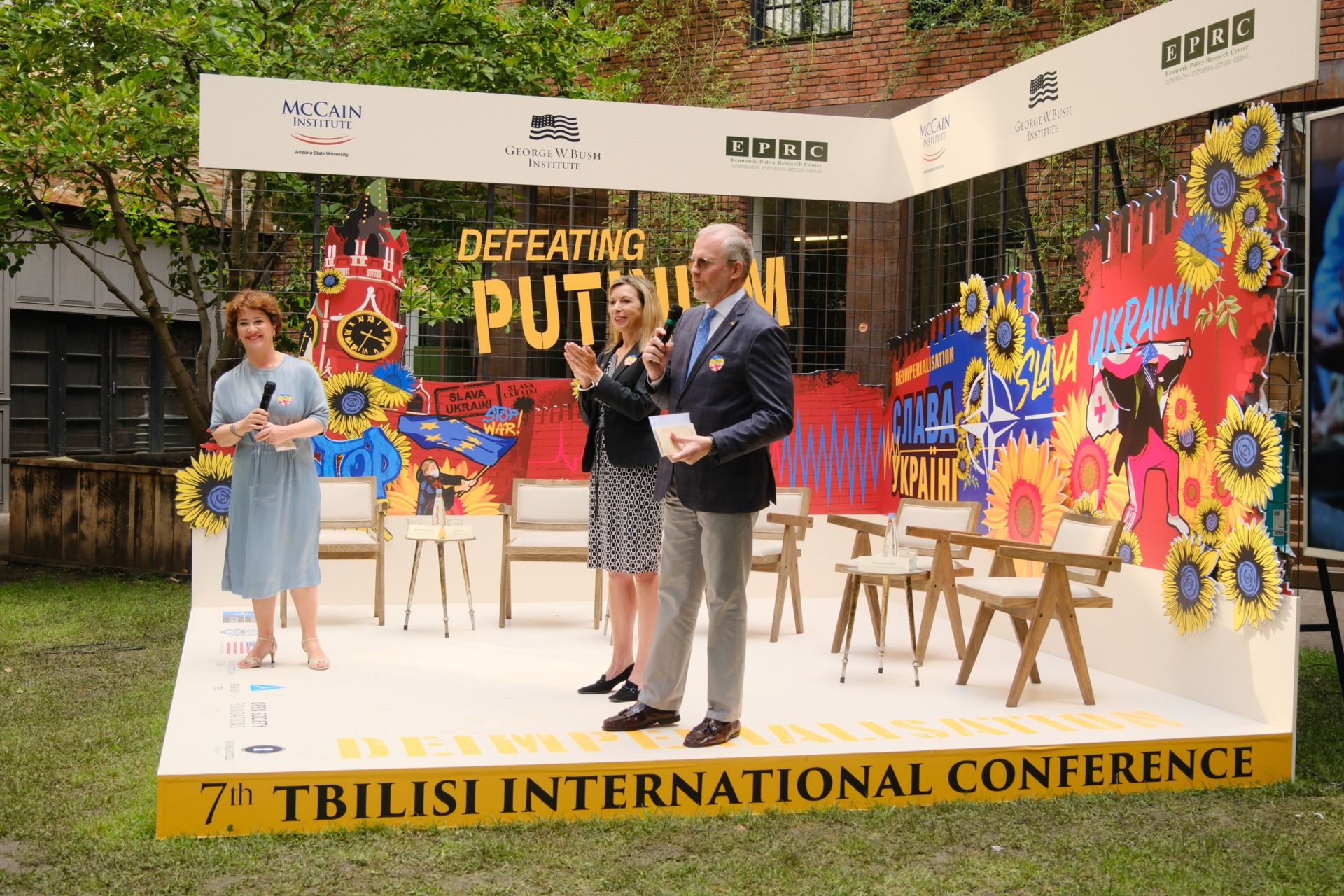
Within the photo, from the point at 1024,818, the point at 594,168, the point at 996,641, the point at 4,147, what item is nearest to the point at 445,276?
the point at 594,168

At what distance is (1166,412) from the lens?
5152mm

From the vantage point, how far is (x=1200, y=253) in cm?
490

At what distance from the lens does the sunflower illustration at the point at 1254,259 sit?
4.44 metres

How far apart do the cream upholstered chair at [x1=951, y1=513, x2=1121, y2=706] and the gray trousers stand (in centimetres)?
136

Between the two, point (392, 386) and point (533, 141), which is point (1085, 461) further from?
point (392, 386)

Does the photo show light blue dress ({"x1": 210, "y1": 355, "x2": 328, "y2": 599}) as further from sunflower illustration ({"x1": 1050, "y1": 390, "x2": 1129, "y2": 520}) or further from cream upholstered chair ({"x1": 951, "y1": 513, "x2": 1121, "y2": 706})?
sunflower illustration ({"x1": 1050, "y1": 390, "x2": 1129, "y2": 520})

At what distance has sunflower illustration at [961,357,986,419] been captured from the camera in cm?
682

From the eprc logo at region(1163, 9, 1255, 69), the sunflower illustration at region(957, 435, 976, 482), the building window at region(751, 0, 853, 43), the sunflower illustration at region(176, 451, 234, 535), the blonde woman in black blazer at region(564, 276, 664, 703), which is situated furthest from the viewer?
the building window at region(751, 0, 853, 43)

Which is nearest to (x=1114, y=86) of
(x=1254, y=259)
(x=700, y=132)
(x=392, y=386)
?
(x=1254, y=259)

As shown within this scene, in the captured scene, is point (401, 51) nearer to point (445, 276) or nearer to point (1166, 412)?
point (445, 276)

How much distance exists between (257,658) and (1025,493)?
3.75m

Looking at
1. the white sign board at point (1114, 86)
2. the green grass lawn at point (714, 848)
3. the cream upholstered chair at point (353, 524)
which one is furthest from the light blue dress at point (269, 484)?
the white sign board at point (1114, 86)

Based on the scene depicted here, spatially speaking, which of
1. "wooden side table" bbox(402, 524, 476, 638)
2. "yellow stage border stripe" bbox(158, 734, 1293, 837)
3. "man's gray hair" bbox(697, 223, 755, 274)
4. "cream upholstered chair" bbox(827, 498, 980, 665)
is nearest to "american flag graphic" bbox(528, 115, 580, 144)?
"wooden side table" bbox(402, 524, 476, 638)

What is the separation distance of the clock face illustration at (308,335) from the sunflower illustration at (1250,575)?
5.05 metres
